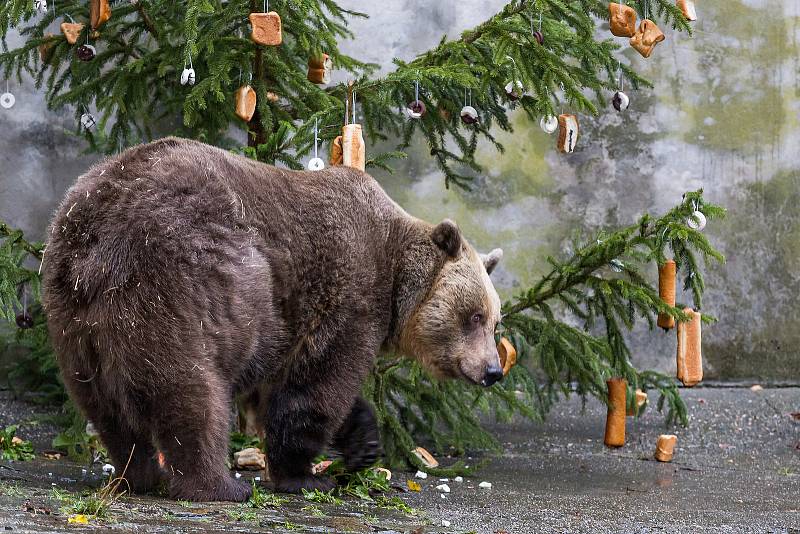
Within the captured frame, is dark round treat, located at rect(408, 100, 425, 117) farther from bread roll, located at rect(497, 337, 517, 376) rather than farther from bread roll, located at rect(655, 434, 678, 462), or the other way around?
bread roll, located at rect(655, 434, 678, 462)

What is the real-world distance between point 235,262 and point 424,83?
6.93 ft

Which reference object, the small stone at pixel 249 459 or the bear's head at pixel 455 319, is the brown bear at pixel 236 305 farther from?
the small stone at pixel 249 459

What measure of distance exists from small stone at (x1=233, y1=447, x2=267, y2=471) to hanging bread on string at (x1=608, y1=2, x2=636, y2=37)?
3.04 metres

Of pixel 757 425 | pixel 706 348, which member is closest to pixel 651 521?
pixel 757 425

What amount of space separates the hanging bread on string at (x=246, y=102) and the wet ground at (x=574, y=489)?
82.1 inches

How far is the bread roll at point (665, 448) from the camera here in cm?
698

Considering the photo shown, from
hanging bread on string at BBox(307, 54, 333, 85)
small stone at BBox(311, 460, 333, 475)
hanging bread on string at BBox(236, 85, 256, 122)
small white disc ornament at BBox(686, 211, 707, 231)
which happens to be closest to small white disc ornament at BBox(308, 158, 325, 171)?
hanging bread on string at BBox(236, 85, 256, 122)

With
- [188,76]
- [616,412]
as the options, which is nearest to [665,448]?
[616,412]

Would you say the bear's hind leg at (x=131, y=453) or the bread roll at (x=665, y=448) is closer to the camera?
the bear's hind leg at (x=131, y=453)

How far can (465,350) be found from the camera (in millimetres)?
5457

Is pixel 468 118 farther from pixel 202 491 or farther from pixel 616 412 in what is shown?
pixel 202 491

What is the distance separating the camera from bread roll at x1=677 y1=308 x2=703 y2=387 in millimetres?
5754

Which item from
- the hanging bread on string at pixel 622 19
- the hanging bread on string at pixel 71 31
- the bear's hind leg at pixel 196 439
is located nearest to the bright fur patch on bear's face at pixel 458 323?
the bear's hind leg at pixel 196 439

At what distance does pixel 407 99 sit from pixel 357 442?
2.18 m
